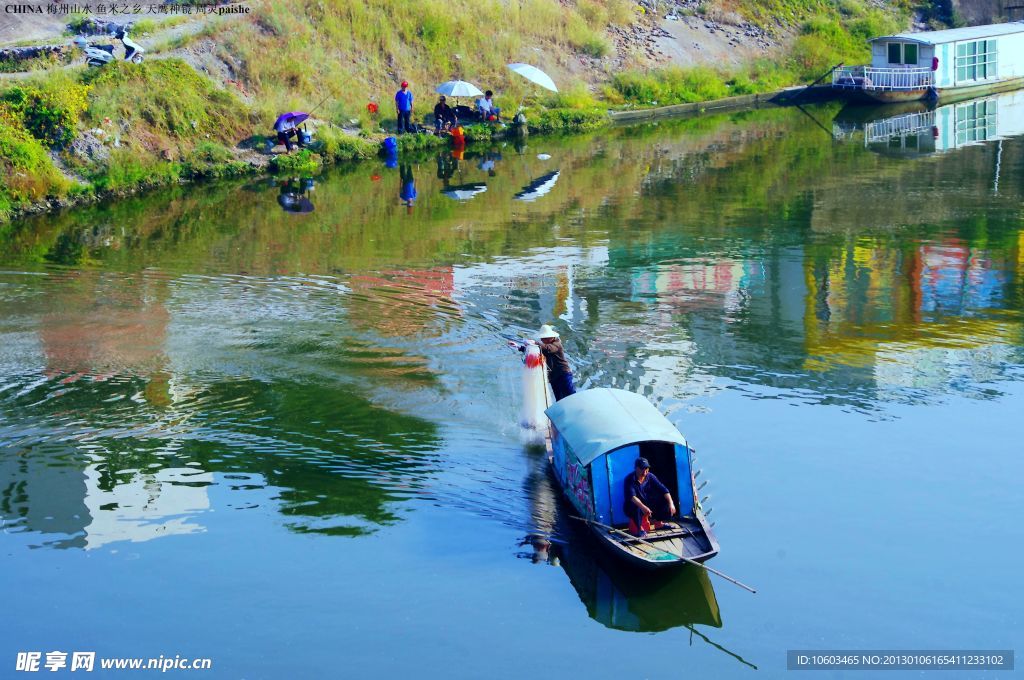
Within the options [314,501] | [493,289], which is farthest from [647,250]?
[314,501]

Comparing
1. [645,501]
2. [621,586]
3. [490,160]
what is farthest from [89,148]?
[621,586]

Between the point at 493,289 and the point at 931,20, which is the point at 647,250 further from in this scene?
the point at 931,20

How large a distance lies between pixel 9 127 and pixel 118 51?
776 centimetres

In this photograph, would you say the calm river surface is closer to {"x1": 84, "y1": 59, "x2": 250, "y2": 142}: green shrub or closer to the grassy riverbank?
the grassy riverbank

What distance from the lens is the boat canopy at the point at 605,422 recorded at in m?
16.6

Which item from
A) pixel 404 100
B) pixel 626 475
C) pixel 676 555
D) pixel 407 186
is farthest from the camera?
pixel 404 100

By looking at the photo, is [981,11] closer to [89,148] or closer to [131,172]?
[131,172]

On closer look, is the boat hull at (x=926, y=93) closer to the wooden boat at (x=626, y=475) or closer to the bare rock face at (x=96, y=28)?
the bare rock face at (x=96, y=28)

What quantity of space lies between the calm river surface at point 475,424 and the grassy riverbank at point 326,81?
16.6 feet

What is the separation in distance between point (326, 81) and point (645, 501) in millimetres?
38282

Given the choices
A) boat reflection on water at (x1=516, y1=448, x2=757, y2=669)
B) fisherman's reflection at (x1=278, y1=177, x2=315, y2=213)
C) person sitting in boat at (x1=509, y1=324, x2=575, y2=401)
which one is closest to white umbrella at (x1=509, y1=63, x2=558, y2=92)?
fisherman's reflection at (x1=278, y1=177, x2=315, y2=213)

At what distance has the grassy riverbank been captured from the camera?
4097 cm

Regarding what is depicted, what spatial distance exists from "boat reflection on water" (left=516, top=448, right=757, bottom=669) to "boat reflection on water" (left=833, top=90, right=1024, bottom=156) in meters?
33.9

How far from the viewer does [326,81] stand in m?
51.1
